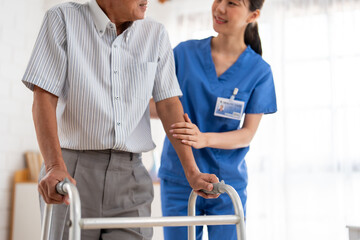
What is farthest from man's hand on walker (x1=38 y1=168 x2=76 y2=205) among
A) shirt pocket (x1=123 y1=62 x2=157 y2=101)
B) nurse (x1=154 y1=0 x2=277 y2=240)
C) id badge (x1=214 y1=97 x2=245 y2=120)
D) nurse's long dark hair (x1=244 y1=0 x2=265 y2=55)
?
nurse's long dark hair (x1=244 y1=0 x2=265 y2=55)

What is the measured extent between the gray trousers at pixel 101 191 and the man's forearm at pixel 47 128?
149 millimetres

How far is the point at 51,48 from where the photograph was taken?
1.38m

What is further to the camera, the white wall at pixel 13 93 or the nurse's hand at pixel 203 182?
the white wall at pixel 13 93

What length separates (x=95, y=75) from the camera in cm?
143

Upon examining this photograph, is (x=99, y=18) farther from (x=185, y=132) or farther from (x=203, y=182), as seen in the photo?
(x=203, y=182)

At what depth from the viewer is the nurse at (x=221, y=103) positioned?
6.00 ft

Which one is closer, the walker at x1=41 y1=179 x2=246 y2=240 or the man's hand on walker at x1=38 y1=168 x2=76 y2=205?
the walker at x1=41 y1=179 x2=246 y2=240

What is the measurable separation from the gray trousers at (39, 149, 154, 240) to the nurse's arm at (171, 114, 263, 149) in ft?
0.65

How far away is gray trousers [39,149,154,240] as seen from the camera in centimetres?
138

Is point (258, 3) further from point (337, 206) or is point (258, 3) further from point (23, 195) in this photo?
point (337, 206)

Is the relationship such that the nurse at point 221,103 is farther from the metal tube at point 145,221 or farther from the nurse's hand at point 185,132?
the metal tube at point 145,221

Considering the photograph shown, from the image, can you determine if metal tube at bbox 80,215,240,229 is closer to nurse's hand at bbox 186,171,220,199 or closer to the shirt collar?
nurse's hand at bbox 186,171,220,199

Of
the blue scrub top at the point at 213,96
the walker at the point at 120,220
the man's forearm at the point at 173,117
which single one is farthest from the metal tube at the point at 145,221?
the blue scrub top at the point at 213,96

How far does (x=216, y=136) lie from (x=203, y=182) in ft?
1.38
